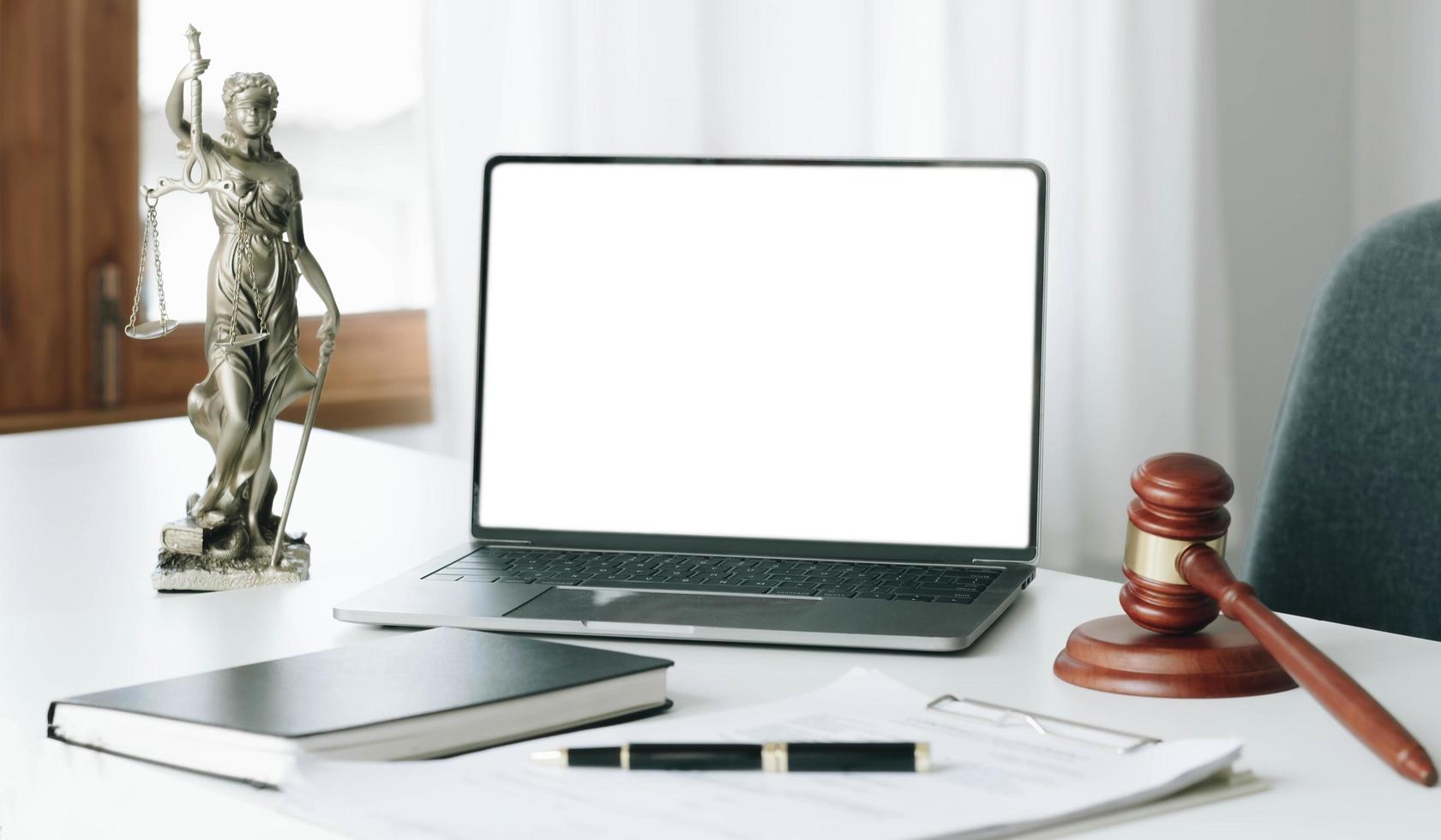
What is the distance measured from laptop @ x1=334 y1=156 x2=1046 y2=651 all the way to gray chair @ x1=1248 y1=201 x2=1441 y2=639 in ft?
0.99

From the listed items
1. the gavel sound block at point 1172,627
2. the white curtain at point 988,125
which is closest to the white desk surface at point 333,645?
the gavel sound block at point 1172,627

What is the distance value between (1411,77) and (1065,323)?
2.78 ft

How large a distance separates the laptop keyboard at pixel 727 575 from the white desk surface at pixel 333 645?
47 mm

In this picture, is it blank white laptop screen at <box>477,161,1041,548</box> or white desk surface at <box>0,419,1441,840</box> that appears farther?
blank white laptop screen at <box>477,161,1041,548</box>

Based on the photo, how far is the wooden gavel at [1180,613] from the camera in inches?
25.1

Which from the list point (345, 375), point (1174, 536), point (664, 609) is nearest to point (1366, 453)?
point (1174, 536)

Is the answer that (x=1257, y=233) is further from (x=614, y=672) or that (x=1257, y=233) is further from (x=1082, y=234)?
(x=614, y=672)

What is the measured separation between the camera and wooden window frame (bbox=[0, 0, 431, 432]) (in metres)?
1.90

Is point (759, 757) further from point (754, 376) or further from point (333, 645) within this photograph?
point (754, 376)

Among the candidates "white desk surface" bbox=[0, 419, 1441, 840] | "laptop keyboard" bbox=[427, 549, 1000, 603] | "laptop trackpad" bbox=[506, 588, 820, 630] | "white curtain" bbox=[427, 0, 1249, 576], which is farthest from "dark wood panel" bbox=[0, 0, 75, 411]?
"laptop trackpad" bbox=[506, 588, 820, 630]

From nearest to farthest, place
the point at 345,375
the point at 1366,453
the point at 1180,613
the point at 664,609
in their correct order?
the point at 1180,613 → the point at 664,609 → the point at 1366,453 → the point at 345,375

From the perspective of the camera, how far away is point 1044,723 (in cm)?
57

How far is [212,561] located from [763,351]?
0.36 m

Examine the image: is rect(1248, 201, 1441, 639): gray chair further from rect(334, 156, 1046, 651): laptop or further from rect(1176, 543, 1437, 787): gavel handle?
rect(1176, 543, 1437, 787): gavel handle
